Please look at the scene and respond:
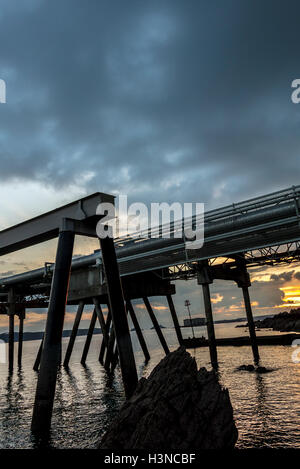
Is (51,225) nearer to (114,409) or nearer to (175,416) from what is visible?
(175,416)

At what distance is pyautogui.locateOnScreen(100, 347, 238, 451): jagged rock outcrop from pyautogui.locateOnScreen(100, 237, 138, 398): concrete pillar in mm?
1468

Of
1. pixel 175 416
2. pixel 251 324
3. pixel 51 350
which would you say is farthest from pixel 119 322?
pixel 251 324

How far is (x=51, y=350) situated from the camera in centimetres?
866

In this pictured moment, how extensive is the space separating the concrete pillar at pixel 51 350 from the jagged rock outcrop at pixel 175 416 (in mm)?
2318

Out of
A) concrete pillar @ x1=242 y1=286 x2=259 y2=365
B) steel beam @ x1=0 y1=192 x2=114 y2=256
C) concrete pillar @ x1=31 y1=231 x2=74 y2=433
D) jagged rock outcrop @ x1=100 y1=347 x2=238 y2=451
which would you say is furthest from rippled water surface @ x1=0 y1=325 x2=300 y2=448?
steel beam @ x1=0 y1=192 x2=114 y2=256

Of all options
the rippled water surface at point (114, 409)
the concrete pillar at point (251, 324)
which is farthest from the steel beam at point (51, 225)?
the concrete pillar at point (251, 324)

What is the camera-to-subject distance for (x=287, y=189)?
49.3ft

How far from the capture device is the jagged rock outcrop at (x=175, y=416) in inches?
246

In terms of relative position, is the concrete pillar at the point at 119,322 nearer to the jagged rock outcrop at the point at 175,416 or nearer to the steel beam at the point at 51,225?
the steel beam at the point at 51,225

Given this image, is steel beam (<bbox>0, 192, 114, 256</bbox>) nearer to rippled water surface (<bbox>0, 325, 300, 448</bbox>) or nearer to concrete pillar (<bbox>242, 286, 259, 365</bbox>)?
rippled water surface (<bbox>0, 325, 300, 448</bbox>)

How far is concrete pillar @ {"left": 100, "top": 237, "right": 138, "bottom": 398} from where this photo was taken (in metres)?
9.33
